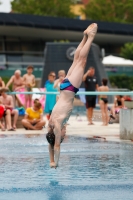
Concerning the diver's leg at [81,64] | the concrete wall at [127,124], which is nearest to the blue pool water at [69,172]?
the concrete wall at [127,124]

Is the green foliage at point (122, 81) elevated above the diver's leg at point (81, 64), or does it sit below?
below

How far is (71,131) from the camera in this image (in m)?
17.1

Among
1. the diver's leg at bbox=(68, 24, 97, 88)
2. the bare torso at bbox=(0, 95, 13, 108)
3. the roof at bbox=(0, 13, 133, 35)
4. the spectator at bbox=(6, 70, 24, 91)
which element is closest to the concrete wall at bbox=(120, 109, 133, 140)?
the bare torso at bbox=(0, 95, 13, 108)

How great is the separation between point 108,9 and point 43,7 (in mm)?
7954

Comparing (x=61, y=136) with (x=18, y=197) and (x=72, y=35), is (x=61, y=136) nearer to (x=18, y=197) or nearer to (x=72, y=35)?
(x=18, y=197)

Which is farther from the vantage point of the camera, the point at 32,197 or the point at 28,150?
the point at 28,150

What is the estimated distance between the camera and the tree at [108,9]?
7850 centimetres

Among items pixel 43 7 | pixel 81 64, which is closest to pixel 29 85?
pixel 81 64

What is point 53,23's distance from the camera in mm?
56969

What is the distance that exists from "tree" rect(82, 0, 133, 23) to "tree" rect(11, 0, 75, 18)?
246 cm

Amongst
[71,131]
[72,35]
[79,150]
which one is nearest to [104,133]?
[71,131]

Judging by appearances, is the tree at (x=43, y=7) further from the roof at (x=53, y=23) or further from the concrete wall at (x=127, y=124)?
the concrete wall at (x=127, y=124)

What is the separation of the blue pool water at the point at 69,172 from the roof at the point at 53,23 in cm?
4096

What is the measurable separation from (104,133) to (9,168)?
7353mm
